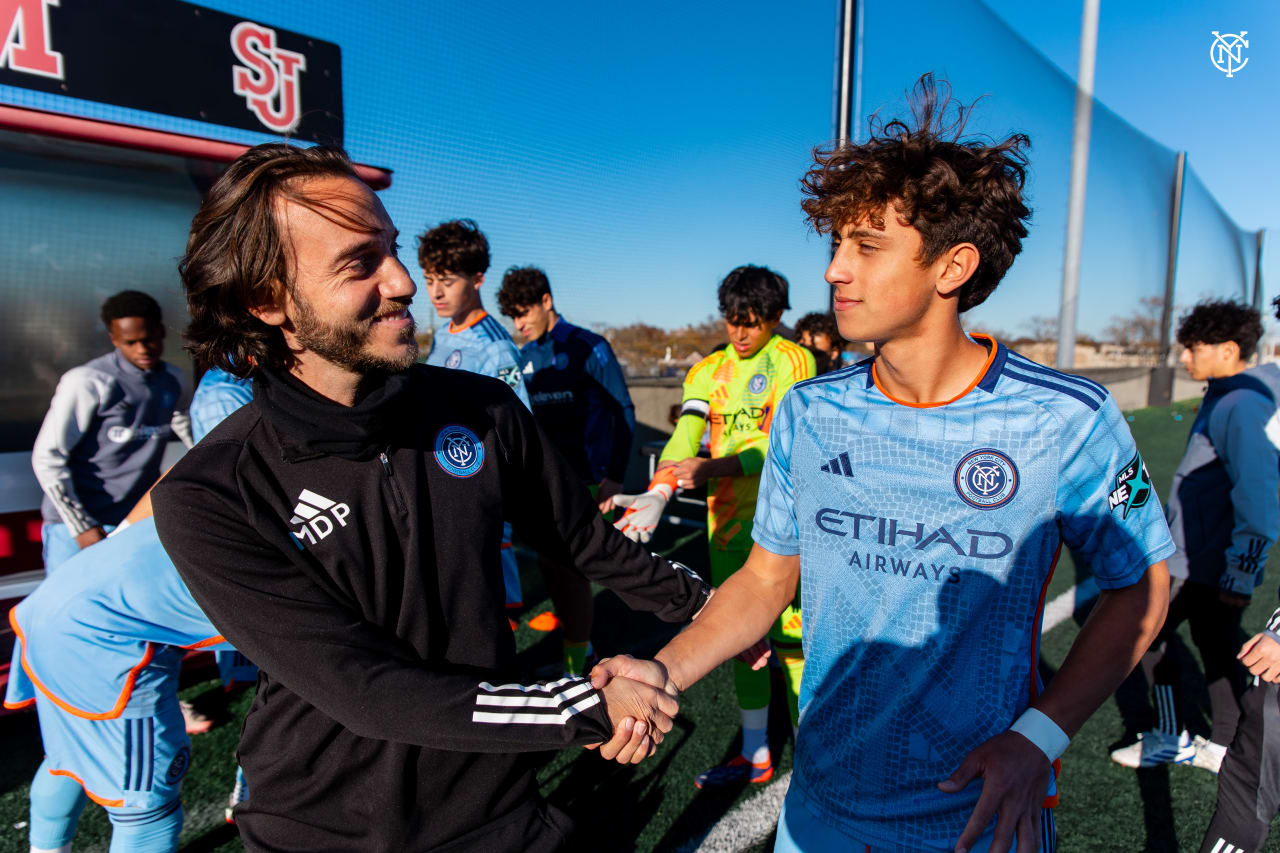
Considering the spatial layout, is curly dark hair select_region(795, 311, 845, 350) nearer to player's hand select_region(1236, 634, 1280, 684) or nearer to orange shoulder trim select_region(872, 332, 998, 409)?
player's hand select_region(1236, 634, 1280, 684)

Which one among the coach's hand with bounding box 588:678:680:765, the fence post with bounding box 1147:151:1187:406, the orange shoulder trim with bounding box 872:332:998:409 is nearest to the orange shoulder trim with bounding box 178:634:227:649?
the coach's hand with bounding box 588:678:680:765

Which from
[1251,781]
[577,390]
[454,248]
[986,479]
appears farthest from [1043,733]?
[577,390]

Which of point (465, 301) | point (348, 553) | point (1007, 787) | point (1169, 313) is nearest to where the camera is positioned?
point (1007, 787)

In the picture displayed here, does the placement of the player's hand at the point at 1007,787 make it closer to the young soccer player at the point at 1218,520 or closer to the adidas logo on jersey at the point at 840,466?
the adidas logo on jersey at the point at 840,466

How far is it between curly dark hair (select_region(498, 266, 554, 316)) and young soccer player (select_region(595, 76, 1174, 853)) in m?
3.11

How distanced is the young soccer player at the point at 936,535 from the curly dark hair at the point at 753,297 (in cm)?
165

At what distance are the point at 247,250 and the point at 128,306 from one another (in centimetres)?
301

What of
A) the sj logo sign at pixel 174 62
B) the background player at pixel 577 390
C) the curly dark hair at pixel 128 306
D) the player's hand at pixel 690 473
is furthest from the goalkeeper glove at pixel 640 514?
the sj logo sign at pixel 174 62

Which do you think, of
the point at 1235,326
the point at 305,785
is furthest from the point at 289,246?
the point at 1235,326

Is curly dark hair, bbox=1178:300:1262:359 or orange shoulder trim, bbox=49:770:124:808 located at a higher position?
curly dark hair, bbox=1178:300:1262:359

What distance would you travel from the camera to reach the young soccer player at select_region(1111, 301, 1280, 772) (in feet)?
9.37

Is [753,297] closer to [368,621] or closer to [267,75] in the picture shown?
[368,621]

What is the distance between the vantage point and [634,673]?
1.33 meters

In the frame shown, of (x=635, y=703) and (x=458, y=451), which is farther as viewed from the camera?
(x=458, y=451)
